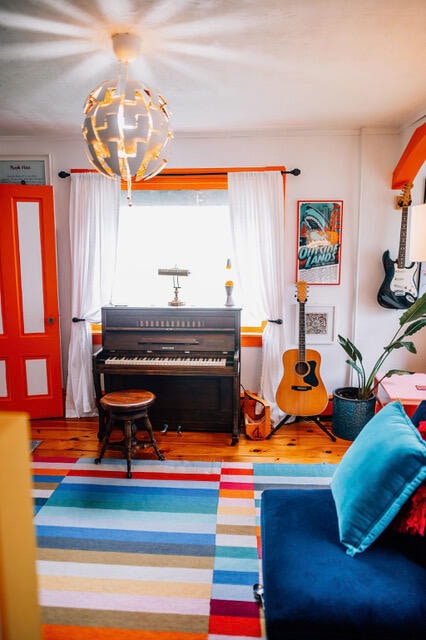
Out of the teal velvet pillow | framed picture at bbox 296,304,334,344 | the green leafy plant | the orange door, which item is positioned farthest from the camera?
framed picture at bbox 296,304,334,344

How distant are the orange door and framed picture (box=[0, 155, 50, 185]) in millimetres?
342

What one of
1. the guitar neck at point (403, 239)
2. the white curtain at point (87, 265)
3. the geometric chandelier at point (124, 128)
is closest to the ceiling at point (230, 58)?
the geometric chandelier at point (124, 128)

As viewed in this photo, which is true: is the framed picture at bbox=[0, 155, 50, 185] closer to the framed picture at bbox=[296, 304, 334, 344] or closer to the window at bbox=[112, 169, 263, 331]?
the window at bbox=[112, 169, 263, 331]

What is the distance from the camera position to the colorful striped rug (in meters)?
1.95

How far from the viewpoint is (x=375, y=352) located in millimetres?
4168

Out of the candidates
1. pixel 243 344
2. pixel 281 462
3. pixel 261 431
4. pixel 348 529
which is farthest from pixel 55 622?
pixel 243 344

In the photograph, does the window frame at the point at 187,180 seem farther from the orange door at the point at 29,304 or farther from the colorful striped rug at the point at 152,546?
the colorful striped rug at the point at 152,546

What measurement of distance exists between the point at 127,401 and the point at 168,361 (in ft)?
1.88

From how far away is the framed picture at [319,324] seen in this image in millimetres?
4176

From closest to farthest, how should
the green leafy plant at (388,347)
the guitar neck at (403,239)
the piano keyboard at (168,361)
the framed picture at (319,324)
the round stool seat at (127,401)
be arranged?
the round stool seat at (127,401), the green leafy plant at (388,347), the piano keyboard at (168,361), the guitar neck at (403,239), the framed picture at (319,324)

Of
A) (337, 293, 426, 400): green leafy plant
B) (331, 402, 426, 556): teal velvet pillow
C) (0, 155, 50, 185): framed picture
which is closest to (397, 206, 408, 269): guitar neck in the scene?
(337, 293, 426, 400): green leafy plant

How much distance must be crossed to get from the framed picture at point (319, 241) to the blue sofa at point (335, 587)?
263cm

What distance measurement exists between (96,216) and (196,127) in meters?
1.21

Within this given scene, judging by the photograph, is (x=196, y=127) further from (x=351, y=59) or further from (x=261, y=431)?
(x=261, y=431)
